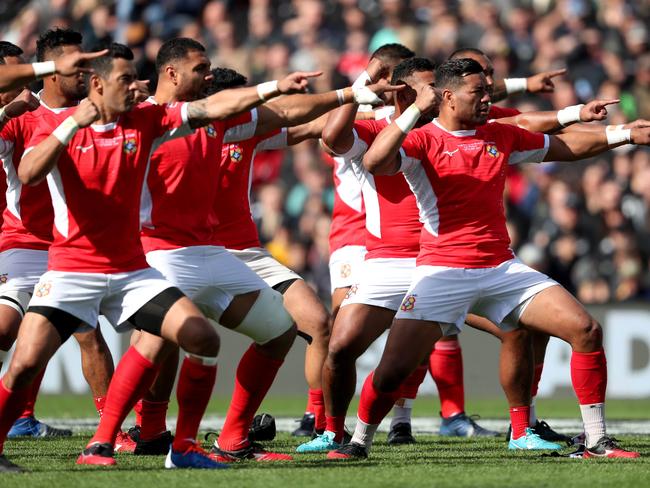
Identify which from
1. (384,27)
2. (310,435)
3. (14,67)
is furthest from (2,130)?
(384,27)

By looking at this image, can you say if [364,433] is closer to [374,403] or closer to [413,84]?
[374,403]

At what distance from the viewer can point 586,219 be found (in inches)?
627

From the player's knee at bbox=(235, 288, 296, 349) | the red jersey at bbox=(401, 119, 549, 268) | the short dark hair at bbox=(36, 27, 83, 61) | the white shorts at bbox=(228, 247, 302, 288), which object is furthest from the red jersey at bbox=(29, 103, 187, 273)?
the white shorts at bbox=(228, 247, 302, 288)

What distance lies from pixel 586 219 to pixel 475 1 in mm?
4669

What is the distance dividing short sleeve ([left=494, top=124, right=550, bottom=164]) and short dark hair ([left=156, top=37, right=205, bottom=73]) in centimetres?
215

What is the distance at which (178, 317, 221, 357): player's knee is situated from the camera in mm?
7430

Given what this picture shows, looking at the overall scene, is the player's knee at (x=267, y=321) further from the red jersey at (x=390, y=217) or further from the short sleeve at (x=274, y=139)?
the short sleeve at (x=274, y=139)

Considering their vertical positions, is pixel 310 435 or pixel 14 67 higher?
pixel 14 67

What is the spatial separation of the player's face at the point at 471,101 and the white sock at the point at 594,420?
2023 mm

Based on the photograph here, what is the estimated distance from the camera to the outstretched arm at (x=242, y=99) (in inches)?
302

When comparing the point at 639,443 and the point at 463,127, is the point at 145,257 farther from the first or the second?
the point at 639,443

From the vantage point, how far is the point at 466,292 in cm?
843

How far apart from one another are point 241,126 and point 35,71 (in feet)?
5.05

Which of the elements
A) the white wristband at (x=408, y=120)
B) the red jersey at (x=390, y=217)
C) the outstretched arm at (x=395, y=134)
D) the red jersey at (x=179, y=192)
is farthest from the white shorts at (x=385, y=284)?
the white wristband at (x=408, y=120)
